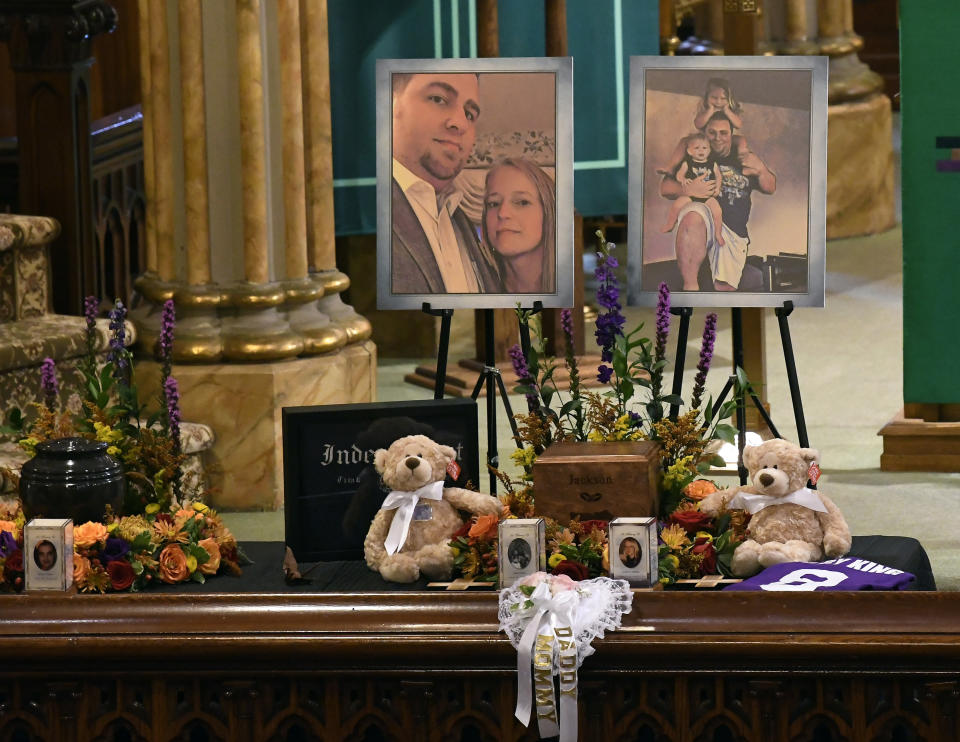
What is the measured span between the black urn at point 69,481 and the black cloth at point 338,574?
18 centimetres

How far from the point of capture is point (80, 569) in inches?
103

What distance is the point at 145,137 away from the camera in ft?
15.7

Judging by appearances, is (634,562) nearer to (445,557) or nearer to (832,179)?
(445,557)

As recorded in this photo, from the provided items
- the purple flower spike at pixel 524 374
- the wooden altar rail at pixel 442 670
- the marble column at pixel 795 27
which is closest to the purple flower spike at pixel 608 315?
the purple flower spike at pixel 524 374

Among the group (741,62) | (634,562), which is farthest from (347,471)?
(741,62)

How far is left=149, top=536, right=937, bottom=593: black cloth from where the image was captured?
2791mm

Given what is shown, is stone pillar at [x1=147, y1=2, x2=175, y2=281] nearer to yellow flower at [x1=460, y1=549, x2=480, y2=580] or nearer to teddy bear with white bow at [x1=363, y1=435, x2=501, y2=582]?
teddy bear with white bow at [x1=363, y1=435, x2=501, y2=582]

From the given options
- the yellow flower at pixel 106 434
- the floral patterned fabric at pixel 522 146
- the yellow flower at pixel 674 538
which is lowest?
the yellow flower at pixel 674 538

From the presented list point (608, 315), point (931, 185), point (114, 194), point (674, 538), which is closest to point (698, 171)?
point (608, 315)

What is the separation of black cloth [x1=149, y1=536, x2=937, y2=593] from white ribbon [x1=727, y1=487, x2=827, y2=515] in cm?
19

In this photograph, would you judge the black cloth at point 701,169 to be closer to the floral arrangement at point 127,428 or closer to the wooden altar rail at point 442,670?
the floral arrangement at point 127,428

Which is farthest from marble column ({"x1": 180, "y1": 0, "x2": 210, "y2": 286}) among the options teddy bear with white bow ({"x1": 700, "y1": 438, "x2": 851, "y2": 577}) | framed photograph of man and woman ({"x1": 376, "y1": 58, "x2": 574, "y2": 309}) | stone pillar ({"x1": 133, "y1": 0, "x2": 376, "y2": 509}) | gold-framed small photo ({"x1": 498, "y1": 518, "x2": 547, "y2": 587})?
gold-framed small photo ({"x1": 498, "y1": 518, "x2": 547, "y2": 587})

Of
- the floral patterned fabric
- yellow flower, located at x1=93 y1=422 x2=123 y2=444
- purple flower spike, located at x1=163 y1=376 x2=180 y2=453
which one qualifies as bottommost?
yellow flower, located at x1=93 y1=422 x2=123 y2=444

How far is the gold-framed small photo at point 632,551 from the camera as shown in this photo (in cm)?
244
